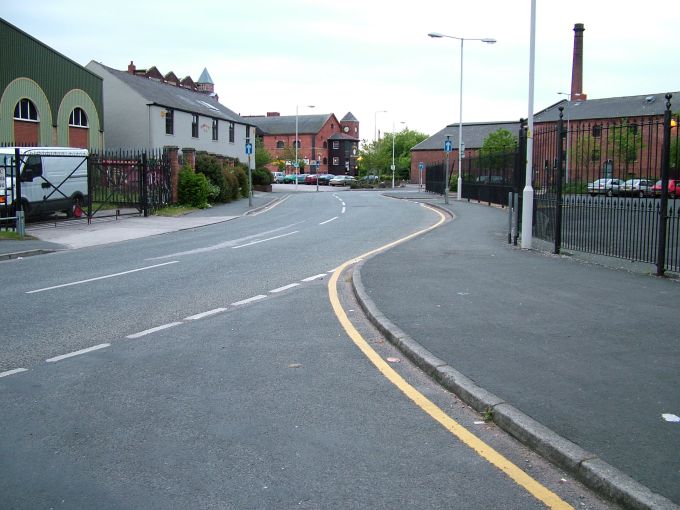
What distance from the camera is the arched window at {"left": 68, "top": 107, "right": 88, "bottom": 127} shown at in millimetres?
39906

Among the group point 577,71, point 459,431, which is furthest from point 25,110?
point 577,71

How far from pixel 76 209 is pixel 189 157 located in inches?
427

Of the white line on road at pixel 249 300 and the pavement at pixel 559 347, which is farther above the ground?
the pavement at pixel 559 347

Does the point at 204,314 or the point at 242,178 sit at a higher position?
the point at 242,178

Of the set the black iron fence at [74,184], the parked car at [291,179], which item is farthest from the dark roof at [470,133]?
the black iron fence at [74,184]

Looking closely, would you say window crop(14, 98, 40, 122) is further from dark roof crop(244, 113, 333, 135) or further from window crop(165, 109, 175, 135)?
dark roof crop(244, 113, 333, 135)

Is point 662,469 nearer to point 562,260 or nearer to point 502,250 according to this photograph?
point 562,260

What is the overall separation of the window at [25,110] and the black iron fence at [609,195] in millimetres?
28124

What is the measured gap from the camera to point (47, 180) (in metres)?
24.6

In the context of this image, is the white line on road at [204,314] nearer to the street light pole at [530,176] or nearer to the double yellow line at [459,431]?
the double yellow line at [459,431]

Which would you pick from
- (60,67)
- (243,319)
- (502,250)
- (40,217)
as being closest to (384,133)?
(60,67)

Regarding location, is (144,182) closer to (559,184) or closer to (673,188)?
(559,184)

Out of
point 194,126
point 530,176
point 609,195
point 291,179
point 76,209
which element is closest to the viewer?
point 609,195

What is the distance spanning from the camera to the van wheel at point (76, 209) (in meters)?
26.5
